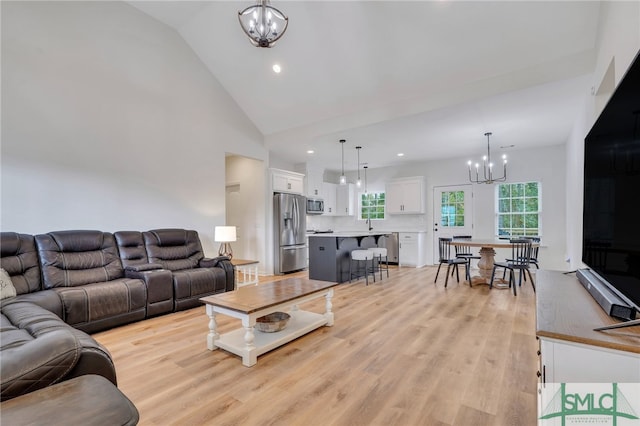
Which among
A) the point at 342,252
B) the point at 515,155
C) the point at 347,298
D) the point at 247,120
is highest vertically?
the point at 247,120

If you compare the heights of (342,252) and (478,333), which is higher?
(342,252)

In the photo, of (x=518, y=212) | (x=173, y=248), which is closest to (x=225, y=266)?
(x=173, y=248)

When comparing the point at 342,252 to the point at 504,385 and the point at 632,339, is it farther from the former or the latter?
the point at 632,339

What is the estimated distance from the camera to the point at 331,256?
513cm

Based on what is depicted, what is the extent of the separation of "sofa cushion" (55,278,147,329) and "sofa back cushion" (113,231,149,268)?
15.3 inches

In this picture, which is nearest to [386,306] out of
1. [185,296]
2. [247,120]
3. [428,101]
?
[185,296]

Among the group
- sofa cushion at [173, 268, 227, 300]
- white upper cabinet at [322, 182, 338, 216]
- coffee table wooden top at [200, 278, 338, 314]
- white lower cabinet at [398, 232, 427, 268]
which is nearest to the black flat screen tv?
coffee table wooden top at [200, 278, 338, 314]

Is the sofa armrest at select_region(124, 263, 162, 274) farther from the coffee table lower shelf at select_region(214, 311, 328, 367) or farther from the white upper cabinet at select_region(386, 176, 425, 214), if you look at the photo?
the white upper cabinet at select_region(386, 176, 425, 214)

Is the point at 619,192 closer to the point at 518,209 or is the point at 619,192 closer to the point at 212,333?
the point at 212,333

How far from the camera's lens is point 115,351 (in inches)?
100

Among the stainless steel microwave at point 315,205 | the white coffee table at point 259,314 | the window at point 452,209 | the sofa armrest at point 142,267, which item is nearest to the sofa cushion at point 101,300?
the sofa armrest at point 142,267

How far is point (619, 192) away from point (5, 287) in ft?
14.5

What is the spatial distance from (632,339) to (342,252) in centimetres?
430

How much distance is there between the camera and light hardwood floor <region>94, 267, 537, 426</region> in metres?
1.69
